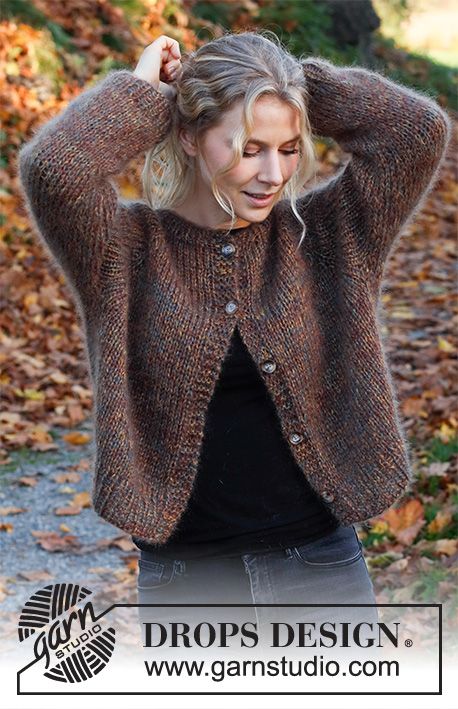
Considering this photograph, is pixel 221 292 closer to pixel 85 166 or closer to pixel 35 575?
pixel 85 166

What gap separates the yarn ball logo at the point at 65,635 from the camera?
3.32 metres

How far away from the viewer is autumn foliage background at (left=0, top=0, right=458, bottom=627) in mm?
4582

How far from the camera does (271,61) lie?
262cm

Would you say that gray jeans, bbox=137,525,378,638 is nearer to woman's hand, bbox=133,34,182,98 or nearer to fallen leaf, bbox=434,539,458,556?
woman's hand, bbox=133,34,182,98

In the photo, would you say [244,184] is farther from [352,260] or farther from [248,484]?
[248,484]

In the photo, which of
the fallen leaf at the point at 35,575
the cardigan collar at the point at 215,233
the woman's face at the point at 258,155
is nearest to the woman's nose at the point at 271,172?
the woman's face at the point at 258,155

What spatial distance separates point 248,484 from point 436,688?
1.18 meters

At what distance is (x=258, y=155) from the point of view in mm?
2582

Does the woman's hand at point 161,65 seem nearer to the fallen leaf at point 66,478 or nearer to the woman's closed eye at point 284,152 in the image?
the woman's closed eye at point 284,152

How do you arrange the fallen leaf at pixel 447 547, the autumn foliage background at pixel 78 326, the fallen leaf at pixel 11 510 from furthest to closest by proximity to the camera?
the fallen leaf at pixel 11 510 → the autumn foliage background at pixel 78 326 → the fallen leaf at pixel 447 547

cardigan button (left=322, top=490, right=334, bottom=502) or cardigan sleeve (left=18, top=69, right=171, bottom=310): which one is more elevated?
cardigan sleeve (left=18, top=69, right=171, bottom=310)

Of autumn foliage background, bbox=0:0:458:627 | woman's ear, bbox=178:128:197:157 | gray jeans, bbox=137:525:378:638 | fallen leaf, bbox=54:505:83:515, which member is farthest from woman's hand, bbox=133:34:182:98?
fallen leaf, bbox=54:505:83:515

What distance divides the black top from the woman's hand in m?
0.69

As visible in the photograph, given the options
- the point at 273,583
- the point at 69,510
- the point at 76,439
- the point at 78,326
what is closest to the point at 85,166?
the point at 273,583
